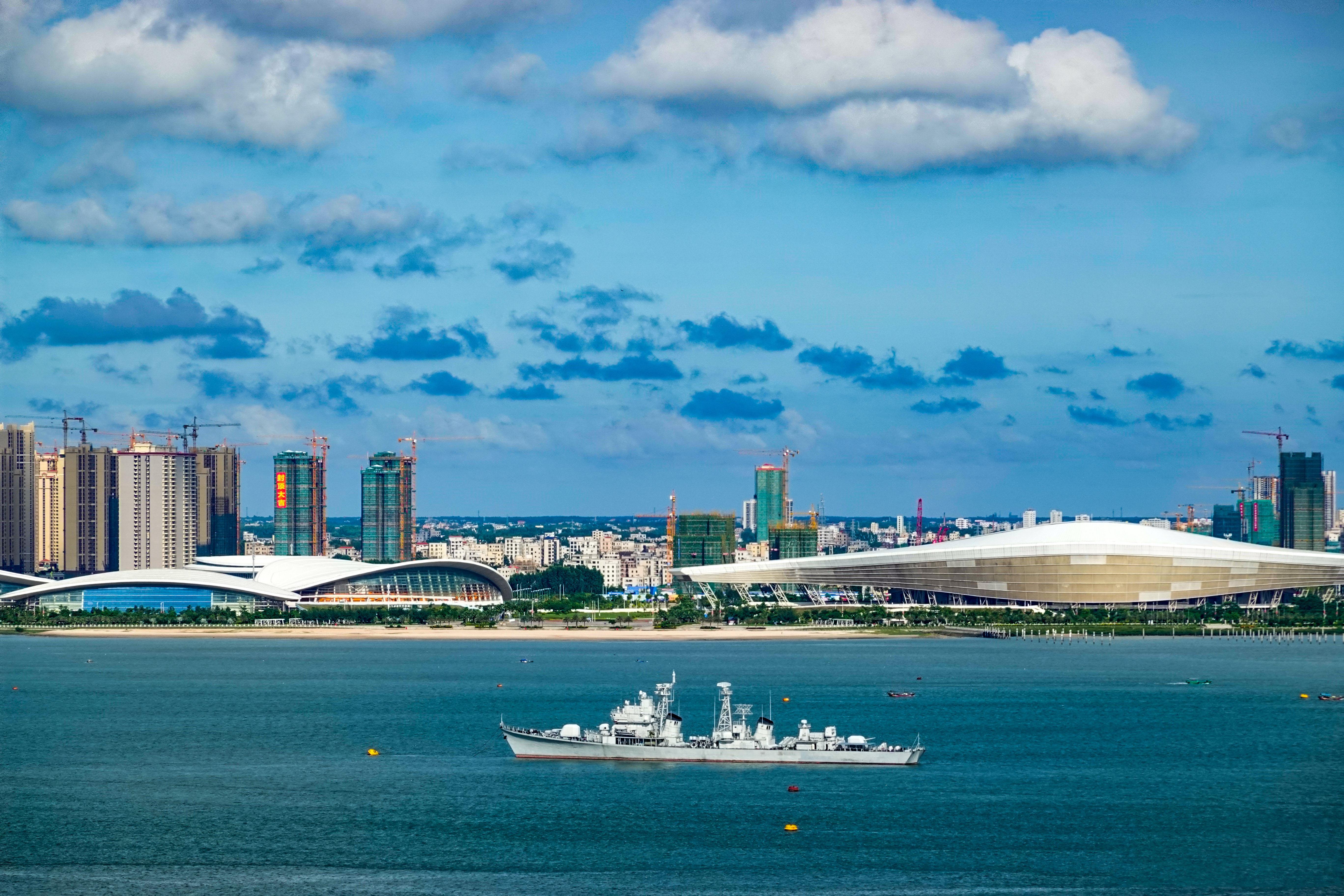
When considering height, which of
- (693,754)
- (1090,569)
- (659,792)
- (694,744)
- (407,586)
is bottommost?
(659,792)

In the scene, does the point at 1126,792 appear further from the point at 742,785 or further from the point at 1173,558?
the point at 1173,558

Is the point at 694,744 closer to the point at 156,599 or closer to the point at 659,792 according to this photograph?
the point at 659,792

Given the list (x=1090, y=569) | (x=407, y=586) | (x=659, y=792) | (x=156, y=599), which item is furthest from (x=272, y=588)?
(x=659, y=792)

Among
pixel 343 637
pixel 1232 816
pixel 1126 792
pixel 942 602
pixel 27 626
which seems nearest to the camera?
pixel 1232 816

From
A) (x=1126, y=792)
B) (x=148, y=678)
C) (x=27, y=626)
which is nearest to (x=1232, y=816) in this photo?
(x=1126, y=792)

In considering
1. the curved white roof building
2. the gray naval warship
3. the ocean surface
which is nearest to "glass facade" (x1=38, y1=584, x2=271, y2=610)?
the curved white roof building

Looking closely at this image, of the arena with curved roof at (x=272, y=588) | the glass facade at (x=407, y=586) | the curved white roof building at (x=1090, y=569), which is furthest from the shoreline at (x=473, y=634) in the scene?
the glass facade at (x=407, y=586)
